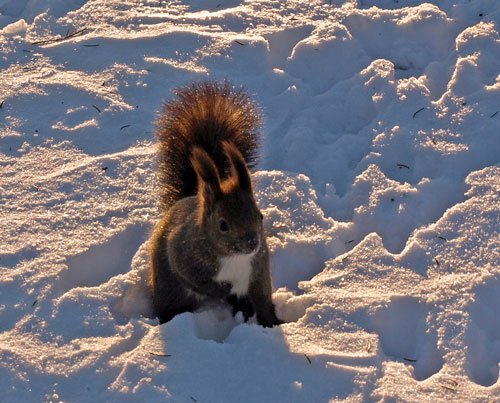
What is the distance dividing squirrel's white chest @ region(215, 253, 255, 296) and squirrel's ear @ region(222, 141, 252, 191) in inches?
12.7

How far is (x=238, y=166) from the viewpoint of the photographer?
3660 mm

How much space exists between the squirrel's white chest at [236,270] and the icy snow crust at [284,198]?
19cm

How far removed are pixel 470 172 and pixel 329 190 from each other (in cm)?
78

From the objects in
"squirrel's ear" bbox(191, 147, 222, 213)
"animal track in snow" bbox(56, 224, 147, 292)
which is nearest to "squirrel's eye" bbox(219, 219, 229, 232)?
"squirrel's ear" bbox(191, 147, 222, 213)

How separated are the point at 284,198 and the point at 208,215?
912 mm

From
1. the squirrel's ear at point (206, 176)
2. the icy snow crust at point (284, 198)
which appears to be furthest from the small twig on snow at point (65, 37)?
the squirrel's ear at point (206, 176)

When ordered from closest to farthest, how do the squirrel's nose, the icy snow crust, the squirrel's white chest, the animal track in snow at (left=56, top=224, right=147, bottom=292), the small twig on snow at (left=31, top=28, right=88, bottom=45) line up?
the icy snow crust < the squirrel's nose < the squirrel's white chest < the animal track in snow at (left=56, top=224, right=147, bottom=292) < the small twig on snow at (left=31, top=28, right=88, bottom=45)

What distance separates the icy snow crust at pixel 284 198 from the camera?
353 cm

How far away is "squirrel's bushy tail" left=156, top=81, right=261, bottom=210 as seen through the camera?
4.16 metres

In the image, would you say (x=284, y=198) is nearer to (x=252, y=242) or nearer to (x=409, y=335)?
(x=252, y=242)

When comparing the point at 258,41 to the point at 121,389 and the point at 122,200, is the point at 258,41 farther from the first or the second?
the point at 121,389

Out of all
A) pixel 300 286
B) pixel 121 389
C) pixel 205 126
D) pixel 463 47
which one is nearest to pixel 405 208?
pixel 300 286

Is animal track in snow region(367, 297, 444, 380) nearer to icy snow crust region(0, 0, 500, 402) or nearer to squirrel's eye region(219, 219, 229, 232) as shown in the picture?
icy snow crust region(0, 0, 500, 402)

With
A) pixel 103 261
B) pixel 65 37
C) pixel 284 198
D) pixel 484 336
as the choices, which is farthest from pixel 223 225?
pixel 65 37
